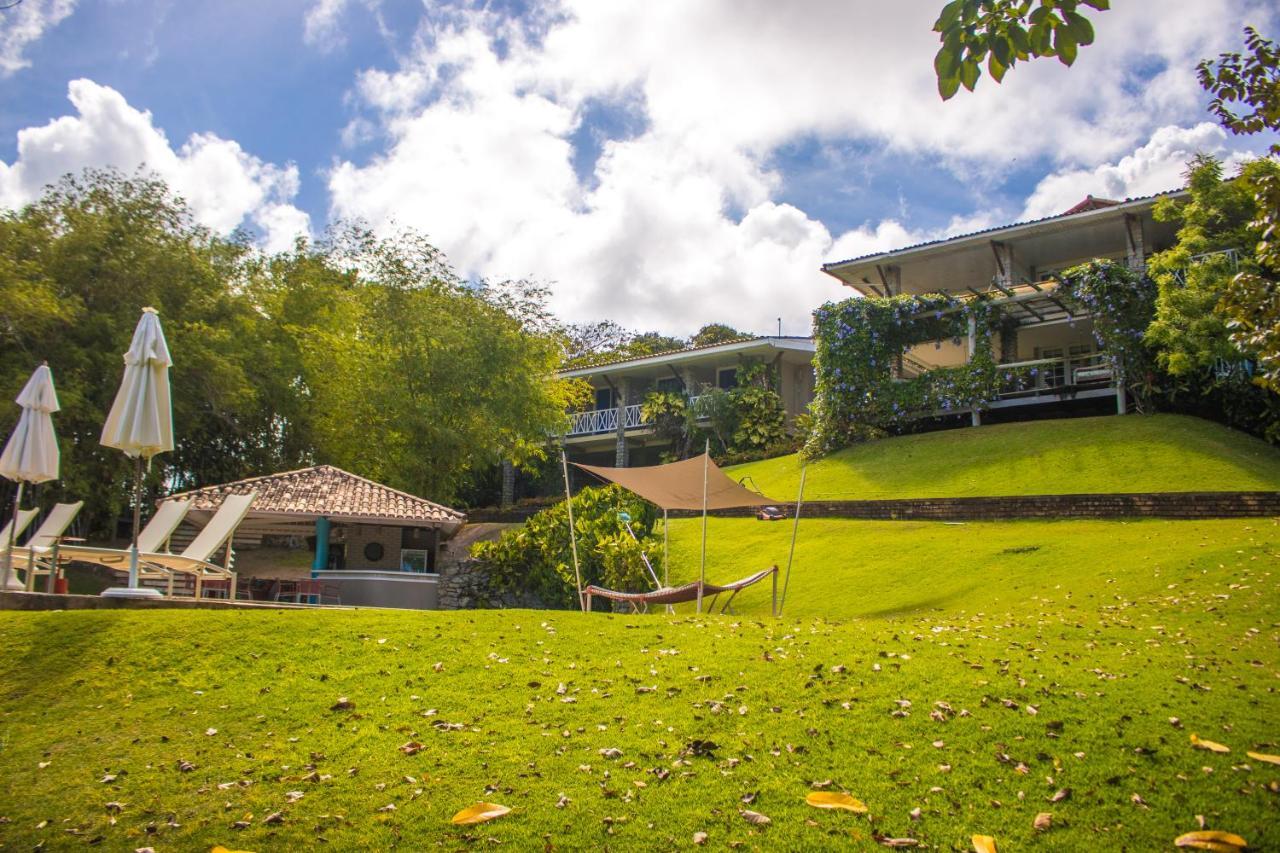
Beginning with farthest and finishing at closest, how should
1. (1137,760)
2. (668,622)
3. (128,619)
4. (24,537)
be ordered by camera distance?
(24,537) → (668,622) → (128,619) → (1137,760)

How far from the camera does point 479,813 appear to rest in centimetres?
500

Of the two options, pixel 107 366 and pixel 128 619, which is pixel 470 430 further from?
pixel 128 619

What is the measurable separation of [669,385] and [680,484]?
70.8 feet

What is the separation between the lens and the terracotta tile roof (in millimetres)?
18808

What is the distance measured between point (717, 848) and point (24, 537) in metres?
22.5

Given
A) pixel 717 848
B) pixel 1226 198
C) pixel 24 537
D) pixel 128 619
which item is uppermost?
pixel 1226 198

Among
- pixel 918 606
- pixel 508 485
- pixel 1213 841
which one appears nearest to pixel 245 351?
pixel 508 485

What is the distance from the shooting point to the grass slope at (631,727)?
4.93m

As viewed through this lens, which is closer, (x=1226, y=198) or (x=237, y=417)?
(x=1226, y=198)

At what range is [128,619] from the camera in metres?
8.68

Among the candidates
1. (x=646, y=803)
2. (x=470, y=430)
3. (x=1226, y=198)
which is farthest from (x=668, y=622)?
(x=1226, y=198)

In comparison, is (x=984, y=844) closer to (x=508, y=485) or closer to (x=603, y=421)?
(x=603, y=421)

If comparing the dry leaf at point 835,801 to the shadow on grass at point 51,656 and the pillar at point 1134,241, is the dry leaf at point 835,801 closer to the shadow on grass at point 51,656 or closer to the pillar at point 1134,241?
the shadow on grass at point 51,656

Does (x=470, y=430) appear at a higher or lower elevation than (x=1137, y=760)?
higher
